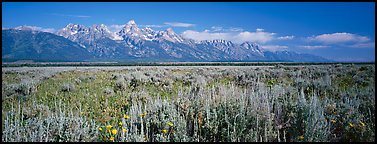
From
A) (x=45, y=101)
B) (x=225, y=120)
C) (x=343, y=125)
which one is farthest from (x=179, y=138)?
(x=45, y=101)

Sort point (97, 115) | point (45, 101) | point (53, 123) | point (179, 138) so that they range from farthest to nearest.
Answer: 1. point (45, 101)
2. point (97, 115)
3. point (53, 123)
4. point (179, 138)

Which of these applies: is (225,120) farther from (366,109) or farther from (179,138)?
(366,109)

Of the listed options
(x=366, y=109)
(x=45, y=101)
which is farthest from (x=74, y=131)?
(x=366, y=109)

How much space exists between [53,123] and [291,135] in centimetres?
409

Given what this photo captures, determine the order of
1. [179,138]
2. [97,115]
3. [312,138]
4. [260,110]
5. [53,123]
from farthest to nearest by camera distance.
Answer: [97,115]
[260,110]
[53,123]
[179,138]
[312,138]

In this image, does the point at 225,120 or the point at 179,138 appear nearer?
the point at 179,138

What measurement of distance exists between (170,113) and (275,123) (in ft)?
6.46

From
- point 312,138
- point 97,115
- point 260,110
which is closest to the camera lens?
point 312,138

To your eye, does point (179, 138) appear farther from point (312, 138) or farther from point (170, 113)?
point (312, 138)

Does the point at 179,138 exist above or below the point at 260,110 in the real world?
below

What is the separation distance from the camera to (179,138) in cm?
428

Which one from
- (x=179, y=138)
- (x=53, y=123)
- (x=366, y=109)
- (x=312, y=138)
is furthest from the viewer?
(x=366, y=109)

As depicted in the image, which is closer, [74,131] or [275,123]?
[74,131]

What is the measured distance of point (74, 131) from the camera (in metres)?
4.34
